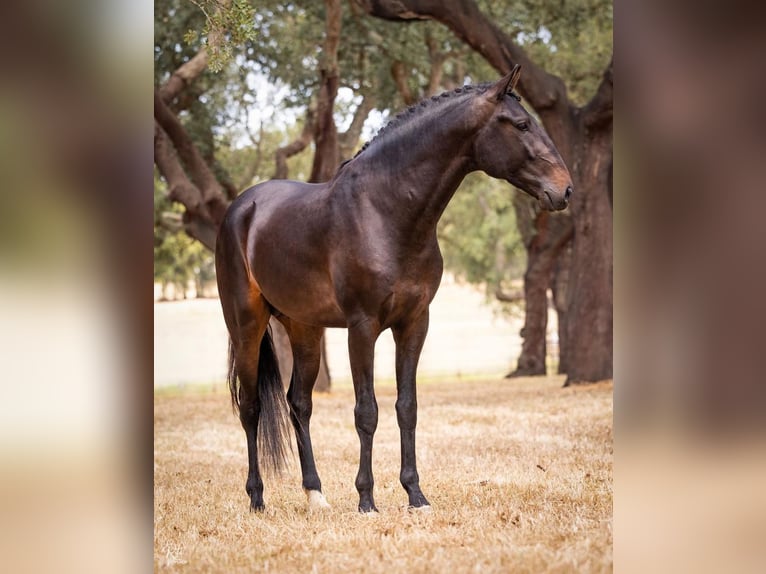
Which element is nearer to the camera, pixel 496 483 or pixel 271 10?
pixel 496 483

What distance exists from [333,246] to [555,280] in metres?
16.1

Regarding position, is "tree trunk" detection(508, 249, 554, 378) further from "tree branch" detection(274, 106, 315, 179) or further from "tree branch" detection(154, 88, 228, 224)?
"tree branch" detection(154, 88, 228, 224)

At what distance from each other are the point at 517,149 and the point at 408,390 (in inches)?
60.3

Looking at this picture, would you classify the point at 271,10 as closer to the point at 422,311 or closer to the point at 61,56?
the point at 422,311

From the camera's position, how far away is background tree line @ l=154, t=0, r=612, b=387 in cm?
1239

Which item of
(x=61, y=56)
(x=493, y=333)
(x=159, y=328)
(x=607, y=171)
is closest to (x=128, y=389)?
(x=61, y=56)

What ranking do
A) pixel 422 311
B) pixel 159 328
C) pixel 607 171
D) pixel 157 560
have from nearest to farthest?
1. pixel 157 560
2. pixel 422 311
3. pixel 607 171
4. pixel 159 328

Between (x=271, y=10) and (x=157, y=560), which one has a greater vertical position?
(x=271, y=10)

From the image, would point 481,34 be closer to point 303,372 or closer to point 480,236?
point 303,372

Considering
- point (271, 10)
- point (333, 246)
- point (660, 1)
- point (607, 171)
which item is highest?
point (271, 10)

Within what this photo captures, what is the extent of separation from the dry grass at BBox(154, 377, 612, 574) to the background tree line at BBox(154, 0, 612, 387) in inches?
137

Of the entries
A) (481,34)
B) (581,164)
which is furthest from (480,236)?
(481,34)

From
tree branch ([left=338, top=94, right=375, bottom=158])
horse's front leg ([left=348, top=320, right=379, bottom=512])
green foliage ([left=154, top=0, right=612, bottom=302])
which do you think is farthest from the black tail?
tree branch ([left=338, top=94, right=375, bottom=158])

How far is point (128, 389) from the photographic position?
8.65ft
